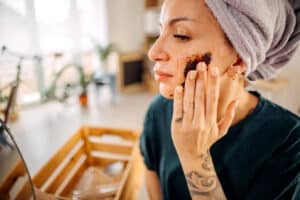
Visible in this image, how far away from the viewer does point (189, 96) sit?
0.46m

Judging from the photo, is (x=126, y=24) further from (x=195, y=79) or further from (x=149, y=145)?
(x=195, y=79)

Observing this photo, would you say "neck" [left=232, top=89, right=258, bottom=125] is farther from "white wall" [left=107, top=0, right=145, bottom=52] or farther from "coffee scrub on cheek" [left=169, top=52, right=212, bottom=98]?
"white wall" [left=107, top=0, right=145, bottom=52]

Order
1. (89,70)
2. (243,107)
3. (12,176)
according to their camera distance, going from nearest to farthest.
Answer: (12,176) → (243,107) → (89,70)

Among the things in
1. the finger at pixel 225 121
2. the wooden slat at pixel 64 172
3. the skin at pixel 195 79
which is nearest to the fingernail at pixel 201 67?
the skin at pixel 195 79

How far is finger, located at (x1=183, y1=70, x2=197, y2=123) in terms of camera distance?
1.49 ft

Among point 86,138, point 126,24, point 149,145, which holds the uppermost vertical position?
point 126,24

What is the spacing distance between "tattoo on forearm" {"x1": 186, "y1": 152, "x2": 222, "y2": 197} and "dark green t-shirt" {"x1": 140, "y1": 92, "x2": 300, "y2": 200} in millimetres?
86

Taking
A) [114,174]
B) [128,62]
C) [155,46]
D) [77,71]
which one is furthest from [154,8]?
[155,46]

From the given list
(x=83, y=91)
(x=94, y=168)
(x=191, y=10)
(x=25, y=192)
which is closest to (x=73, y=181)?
(x=94, y=168)

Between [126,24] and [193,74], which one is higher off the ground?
[126,24]

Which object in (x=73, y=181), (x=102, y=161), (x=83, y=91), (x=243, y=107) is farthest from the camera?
(x=83, y=91)

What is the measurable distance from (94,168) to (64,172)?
0.17 meters

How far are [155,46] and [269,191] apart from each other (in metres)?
0.38

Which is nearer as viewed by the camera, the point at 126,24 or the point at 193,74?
the point at 193,74
